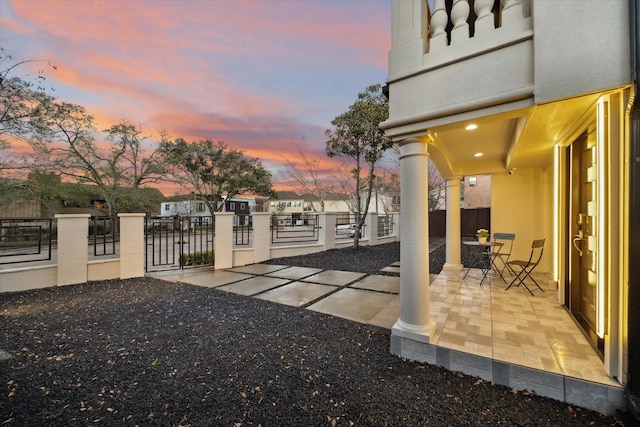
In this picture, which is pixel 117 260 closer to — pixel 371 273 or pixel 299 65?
pixel 371 273

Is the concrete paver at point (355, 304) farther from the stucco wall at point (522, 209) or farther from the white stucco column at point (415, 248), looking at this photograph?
the stucco wall at point (522, 209)

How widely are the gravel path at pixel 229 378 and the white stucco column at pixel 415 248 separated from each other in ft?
1.25

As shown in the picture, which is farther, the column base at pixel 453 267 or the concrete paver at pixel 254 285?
the column base at pixel 453 267

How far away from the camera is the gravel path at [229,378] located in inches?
67.2

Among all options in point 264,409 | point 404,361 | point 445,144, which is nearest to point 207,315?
point 264,409

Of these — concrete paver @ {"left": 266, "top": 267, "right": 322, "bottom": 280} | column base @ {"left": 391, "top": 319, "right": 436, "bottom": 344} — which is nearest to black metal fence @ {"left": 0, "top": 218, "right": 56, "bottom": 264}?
concrete paver @ {"left": 266, "top": 267, "right": 322, "bottom": 280}

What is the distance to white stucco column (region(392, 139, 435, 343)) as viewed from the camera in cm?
247

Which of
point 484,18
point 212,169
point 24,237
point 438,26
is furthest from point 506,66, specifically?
point 212,169

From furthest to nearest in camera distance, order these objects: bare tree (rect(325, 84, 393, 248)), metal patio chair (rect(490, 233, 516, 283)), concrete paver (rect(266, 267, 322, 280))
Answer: bare tree (rect(325, 84, 393, 248))
concrete paver (rect(266, 267, 322, 280))
metal patio chair (rect(490, 233, 516, 283))

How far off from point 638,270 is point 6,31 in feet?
36.5

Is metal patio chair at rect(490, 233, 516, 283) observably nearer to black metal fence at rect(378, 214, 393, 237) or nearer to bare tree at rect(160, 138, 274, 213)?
black metal fence at rect(378, 214, 393, 237)

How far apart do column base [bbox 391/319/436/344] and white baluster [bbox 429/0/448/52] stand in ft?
9.02

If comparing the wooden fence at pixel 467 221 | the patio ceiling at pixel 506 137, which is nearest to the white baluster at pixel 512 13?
the patio ceiling at pixel 506 137

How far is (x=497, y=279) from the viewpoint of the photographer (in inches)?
188
